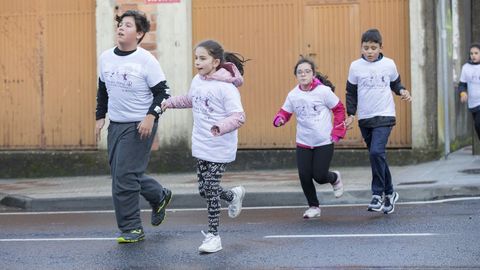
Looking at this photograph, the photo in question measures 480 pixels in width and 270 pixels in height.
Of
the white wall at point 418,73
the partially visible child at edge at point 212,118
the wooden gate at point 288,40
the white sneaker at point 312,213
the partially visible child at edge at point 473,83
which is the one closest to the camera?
the partially visible child at edge at point 212,118

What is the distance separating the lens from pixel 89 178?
14.3m

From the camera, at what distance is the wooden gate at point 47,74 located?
1479 centimetres

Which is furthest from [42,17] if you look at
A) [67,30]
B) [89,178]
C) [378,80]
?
[378,80]

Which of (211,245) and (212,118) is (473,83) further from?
(211,245)

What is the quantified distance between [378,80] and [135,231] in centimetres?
318

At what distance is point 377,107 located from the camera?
9.38 meters

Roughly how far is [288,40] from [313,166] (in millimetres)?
5333

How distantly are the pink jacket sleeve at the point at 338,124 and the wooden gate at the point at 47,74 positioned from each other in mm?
6644

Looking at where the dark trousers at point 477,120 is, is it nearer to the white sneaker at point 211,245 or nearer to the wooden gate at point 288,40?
the wooden gate at point 288,40

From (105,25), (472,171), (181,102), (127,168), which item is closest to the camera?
(181,102)

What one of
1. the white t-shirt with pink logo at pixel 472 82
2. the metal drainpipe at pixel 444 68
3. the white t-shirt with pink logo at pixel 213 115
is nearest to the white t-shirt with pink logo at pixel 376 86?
the white t-shirt with pink logo at pixel 213 115

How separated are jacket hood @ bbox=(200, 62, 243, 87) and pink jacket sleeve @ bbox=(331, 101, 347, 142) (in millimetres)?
1865

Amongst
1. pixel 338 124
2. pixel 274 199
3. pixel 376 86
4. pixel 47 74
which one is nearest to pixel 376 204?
pixel 338 124

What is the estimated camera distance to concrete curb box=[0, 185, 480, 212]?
Result: 1060 centimetres
